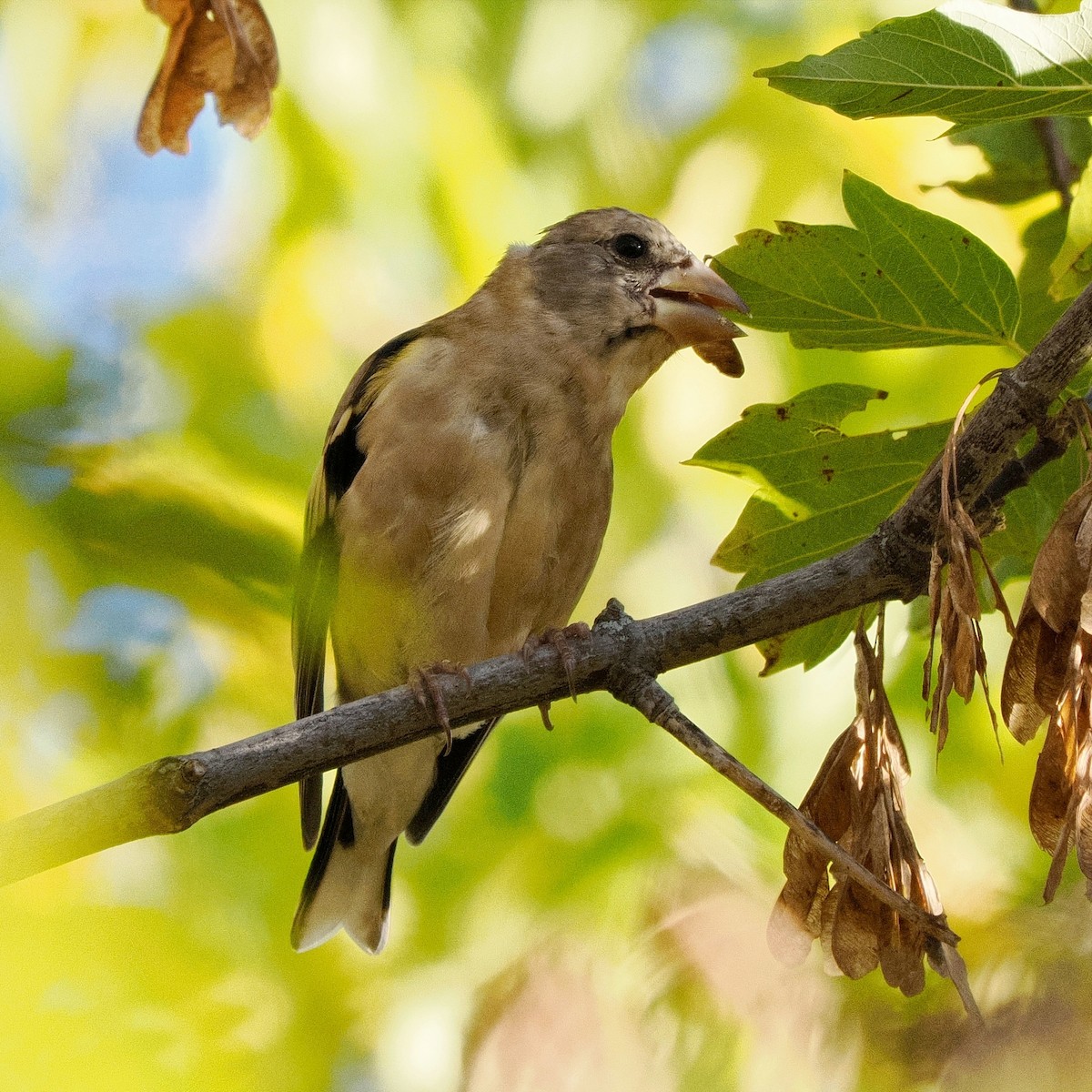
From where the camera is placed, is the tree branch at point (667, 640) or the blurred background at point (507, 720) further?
the tree branch at point (667, 640)

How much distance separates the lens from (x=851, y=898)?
2068 millimetres

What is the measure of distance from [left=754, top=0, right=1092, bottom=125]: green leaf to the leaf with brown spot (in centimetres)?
88

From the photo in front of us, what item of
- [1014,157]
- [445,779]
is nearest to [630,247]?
[1014,157]

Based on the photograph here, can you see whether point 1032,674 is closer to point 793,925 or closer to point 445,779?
point 793,925

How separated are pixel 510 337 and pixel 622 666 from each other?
6.86ft

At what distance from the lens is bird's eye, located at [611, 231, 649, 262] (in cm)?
456

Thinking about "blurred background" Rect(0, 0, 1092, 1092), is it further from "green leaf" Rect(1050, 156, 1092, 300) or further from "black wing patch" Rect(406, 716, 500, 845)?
"green leaf" Rect(1050, 156, 1092, 300)

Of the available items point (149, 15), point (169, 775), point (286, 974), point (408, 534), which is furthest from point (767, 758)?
point (149, 15)

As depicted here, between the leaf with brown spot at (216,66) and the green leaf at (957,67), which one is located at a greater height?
the green leaf at (957,67)

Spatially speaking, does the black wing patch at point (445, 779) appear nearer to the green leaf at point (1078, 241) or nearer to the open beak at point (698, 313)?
the open beak at point (698, 313)

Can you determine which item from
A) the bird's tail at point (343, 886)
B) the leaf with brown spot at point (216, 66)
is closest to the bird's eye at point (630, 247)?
the bird's tail at point (343, 886)

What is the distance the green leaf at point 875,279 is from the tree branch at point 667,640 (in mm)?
301

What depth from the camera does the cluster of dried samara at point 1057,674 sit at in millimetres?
1780

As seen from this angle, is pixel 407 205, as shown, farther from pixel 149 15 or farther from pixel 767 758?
pixel 767 758
